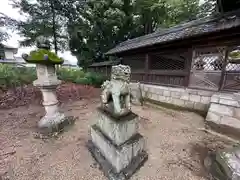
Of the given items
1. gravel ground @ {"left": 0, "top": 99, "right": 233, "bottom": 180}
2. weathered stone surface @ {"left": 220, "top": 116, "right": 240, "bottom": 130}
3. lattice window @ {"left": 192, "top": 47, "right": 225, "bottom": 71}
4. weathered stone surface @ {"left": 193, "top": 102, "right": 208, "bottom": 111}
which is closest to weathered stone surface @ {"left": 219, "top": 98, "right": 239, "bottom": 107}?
weathered stone surface @ {"left": 220, "top": 116, "right": 240, "bottom": 130}

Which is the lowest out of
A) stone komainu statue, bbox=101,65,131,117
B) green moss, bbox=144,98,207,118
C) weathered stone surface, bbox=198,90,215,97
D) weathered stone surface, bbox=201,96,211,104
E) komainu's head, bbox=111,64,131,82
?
green moss, bbox=144,98,207,118

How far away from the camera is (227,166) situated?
1796 millimetres

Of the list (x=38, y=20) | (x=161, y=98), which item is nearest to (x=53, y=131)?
(x=161, y=98)

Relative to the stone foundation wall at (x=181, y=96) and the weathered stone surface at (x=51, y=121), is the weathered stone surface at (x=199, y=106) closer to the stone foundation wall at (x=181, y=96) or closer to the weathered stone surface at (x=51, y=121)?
the stone foundation wall at (x=181, y=96)

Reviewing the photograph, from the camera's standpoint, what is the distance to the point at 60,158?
2242 mm

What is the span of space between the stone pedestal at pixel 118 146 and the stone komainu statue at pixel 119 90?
0.12 m

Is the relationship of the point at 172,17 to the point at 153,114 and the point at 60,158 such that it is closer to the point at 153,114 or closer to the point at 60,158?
the point at 153,114

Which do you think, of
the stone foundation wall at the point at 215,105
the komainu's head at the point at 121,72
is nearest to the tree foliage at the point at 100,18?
the stone foundation wall at the point at 215,105

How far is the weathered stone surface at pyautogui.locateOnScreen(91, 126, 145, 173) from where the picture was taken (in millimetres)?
1767

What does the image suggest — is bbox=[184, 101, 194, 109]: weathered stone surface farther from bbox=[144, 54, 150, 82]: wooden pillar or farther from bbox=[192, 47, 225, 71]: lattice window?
bbox=[144, 54, 150, 82]: wooden pillar

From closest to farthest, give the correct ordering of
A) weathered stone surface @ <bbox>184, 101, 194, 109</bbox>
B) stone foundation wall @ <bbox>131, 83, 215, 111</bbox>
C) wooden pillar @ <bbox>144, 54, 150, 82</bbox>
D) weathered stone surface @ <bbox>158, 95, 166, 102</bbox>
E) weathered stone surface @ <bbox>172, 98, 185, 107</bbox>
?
stone foundation wall @ <bbox>131, 83, 215, 111</bbox>
weathered stone surface @ <bbox>184, 101, 194, 109</bbox>
weathered stone surface @ <bbox>172, 98, 185, 107</bbox>
weathered stone surface @ <bbox>158, 95, 166, 102</bbox>
wooden pillar @ <bbox>144, 54, 150, 82</bbox>

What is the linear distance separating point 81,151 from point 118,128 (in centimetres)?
126

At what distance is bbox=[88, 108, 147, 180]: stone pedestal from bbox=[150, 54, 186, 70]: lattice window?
13.1 ft

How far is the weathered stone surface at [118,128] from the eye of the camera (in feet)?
5.77
